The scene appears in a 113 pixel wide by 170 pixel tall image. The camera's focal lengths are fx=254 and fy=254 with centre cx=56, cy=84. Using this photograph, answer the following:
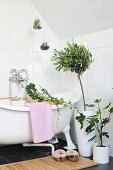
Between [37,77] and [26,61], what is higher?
[26,61]

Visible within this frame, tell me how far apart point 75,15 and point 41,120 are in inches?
56.1

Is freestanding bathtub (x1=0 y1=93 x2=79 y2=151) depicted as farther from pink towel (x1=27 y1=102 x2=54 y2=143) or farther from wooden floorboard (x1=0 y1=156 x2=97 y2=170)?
wooden floorboard (x1=0 y1=156 x2=97 y2=170)

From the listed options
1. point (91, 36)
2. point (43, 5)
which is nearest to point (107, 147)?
point (91, 36)

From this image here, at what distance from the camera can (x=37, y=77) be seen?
3.73 meters

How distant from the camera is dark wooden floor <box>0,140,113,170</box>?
2617 millimetres

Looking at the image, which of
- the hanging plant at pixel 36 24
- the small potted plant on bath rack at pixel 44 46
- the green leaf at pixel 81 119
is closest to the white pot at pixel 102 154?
the green leaf at pixel 81 119

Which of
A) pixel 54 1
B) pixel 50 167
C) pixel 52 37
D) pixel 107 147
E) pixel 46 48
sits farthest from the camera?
pixel 52 37

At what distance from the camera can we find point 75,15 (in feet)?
10.6

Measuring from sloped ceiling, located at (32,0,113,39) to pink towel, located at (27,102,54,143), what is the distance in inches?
45.1

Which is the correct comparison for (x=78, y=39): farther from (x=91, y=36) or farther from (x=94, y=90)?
(x=94, y=90)

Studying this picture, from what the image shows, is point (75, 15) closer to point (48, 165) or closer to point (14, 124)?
point (14, 124)

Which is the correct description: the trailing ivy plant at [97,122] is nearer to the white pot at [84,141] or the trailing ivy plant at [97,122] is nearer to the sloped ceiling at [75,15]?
the white pot at [84,141]

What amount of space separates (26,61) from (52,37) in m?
0.56

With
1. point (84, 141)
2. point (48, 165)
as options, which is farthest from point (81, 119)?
point (48, 165)
